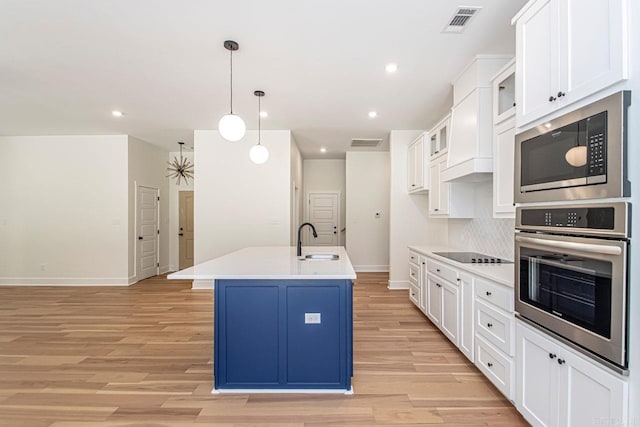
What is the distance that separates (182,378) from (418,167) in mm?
4050

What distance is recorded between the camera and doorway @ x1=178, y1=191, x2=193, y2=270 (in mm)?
7211

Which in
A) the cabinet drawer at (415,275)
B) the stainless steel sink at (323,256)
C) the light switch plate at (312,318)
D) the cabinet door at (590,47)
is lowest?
the cabinet drawer at (415,275)

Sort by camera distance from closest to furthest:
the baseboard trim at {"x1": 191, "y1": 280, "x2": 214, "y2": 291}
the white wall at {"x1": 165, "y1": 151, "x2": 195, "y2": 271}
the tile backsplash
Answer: the tile backsplash
the baseboard trim at {"x1": 191, "y1": 280, "x2": 214, "y2": 291}
the white wall at {"x1": 165, "y1": 151, "x2": 195, "y2": 271}

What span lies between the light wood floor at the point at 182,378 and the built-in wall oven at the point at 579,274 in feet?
2.92

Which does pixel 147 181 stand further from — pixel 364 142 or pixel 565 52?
pixel 565 52

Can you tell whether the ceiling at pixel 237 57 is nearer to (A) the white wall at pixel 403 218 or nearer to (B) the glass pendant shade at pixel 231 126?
(B) the glass pendant shade at pixel 231 126

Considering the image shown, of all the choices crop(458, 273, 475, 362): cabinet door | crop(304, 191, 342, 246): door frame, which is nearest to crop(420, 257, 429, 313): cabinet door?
crop(458, 273, 475, 362): cabinet door

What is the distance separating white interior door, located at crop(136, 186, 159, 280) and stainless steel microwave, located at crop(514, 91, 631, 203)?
632 cm

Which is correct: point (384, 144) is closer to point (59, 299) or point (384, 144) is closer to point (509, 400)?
point (509, 400)

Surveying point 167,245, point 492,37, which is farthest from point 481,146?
point 167,245

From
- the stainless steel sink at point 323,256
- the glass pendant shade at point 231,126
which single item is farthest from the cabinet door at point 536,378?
the glass pendant shade at point 231,126

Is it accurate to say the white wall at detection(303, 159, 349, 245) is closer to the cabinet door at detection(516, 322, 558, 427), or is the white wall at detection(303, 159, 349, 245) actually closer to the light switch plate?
the light switch plate

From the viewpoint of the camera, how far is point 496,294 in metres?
2.15

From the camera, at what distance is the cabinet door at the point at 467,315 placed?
252 centimetres
